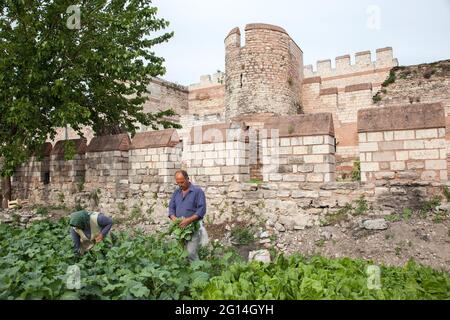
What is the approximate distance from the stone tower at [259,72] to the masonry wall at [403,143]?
14.1m

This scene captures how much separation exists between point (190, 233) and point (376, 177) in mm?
3545

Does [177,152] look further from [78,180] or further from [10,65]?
[10,65]

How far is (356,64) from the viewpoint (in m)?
26.1

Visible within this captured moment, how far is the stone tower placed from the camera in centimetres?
2002

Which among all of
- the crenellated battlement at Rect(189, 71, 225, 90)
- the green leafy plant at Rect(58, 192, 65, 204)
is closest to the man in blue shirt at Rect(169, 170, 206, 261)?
the green leafy plant at Rect(58, 192, 65, 204)

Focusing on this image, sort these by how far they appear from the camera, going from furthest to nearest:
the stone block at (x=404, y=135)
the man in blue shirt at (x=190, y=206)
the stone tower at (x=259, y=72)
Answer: the stone tower at (x=259, y=72), the stone block at (x=404, y=135), the man in blue shirt at (x=190, y=206)

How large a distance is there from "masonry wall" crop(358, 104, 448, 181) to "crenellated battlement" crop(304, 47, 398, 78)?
70.3ft

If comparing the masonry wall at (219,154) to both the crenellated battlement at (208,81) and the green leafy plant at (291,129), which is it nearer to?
the green leafy plant at (291,129)

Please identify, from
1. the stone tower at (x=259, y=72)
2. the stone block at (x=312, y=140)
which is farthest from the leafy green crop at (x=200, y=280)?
the stone tower at (x=259, y=72)

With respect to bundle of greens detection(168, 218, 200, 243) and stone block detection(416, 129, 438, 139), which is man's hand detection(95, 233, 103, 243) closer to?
bundle of greens detection(168, 218, 200, 243)

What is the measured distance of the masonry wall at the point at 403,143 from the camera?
5.62 meters

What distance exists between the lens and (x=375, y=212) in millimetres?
5926

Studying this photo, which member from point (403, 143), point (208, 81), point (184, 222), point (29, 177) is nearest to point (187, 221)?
point (184, 222)
